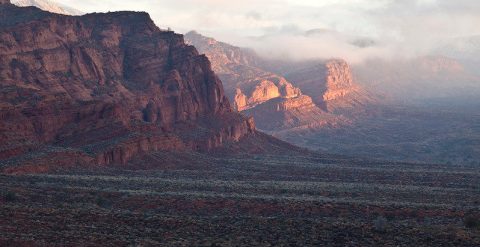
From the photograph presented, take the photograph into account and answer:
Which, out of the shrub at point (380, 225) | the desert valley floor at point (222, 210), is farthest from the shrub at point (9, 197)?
the shrub at point (380, 225)

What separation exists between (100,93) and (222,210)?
2045 inches

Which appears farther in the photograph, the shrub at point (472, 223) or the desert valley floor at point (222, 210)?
the shrub at point (472, 223)

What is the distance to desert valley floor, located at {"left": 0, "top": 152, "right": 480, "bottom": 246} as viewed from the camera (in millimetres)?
38469

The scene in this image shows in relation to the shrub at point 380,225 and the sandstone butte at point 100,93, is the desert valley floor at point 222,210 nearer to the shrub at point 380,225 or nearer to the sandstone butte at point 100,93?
the shrub at point 380,225

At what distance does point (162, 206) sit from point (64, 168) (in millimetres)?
24825

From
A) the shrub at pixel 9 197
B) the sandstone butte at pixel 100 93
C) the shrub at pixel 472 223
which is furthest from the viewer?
the sandstone butte at pixel 100 93

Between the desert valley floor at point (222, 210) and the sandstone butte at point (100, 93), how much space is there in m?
5.86

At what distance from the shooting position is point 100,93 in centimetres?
9806

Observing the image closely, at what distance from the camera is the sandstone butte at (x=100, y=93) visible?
77938 millimetres

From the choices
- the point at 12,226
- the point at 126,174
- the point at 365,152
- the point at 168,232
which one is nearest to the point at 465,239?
the point at 168,232

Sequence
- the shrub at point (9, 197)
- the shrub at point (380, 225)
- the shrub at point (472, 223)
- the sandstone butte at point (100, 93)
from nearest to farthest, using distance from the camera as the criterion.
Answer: the shrub at point (380, 225) → the shrub at point (472, 223) → the shrub at point (9, 197) → the sandstone butte at point (100, 93)

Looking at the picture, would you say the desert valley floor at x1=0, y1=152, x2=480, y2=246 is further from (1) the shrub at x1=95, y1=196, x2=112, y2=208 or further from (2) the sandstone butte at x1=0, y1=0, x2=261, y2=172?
(2) the sandstone butte at x1=0, y1=0, x2=261, y2=172

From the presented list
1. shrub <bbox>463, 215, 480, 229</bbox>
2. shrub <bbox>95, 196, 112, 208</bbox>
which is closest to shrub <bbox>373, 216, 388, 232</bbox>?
shrub <bbox>463, 215, 480, 229</bbox>

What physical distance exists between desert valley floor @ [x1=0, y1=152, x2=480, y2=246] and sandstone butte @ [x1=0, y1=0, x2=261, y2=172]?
5862 mm
